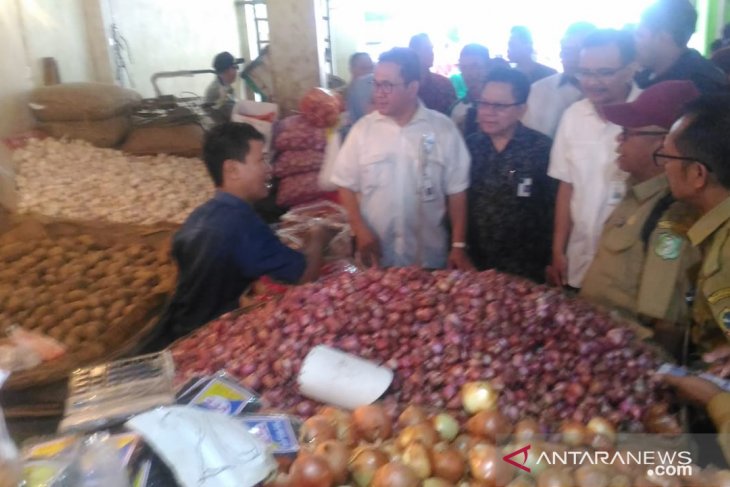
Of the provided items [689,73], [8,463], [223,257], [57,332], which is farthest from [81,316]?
[689,73]

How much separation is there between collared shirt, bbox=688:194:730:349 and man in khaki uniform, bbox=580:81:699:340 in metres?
0.12

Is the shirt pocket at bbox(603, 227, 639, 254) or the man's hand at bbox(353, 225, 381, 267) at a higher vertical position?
the shirt pocket at bbox(603, 227, 639, 254)

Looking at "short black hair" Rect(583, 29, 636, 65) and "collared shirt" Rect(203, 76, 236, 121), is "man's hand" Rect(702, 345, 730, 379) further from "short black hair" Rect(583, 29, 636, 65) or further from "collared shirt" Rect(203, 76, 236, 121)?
"collared shirt" Rect(203, 76, 236, 121)

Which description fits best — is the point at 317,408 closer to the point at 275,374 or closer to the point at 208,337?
the point at 275,374

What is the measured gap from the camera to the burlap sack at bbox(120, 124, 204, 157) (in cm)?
450

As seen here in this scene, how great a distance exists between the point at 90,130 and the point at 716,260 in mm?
3922

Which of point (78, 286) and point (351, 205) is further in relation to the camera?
point (78, 286)

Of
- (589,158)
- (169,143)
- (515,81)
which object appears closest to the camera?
(589,158)

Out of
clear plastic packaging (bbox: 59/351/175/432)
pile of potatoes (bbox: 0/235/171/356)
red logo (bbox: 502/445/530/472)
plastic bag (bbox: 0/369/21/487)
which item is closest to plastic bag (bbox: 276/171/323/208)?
pile of potatoes (bbox: 0/235/171/356)

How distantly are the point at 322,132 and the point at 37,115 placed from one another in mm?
2049

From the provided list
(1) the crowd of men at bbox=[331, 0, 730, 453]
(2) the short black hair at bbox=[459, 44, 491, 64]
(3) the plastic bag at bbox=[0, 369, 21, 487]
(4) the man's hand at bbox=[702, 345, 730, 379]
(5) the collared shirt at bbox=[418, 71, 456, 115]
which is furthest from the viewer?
(5) the collared shirt at bbox=[418, 71, 456, 115]

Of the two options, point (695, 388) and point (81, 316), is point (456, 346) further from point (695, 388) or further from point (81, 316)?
point (81, 316)

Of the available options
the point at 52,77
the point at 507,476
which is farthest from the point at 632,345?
the point at 52,77

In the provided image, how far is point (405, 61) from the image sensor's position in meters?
2.65
